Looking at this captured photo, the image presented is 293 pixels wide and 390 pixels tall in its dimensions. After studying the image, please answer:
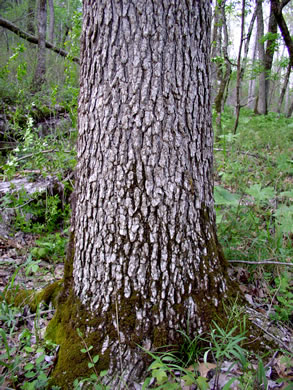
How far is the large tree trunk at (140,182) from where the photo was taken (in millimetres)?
1442

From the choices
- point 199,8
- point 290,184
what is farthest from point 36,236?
point 290,184

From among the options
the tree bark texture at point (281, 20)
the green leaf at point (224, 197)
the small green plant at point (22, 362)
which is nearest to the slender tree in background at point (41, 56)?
the tree bark texture at point (281, 20)

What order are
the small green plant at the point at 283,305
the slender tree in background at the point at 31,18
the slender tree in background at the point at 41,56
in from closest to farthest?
the small green plant at the point at 283,305, the slender tree in background at the point at 41,56, the slender tree in background at the point at 31,18

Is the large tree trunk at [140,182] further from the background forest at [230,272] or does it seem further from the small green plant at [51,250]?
the small green plant at [51,250]

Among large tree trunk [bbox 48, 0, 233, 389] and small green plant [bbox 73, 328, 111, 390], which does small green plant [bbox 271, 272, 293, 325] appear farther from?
small green plant [bbox 73, 328, 111, 390]

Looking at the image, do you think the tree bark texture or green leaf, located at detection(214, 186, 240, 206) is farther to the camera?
the tree bark texture

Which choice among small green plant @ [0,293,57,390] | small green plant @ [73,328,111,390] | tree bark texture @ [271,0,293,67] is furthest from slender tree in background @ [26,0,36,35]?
small green plant @ [73,328,111,390]

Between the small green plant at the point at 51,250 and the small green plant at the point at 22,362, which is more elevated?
the small green plant at the point at 51,250

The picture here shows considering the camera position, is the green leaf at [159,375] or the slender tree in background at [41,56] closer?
the green leaf at [159,375]

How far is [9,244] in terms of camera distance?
2.90m

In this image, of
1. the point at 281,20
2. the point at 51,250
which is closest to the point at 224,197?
the point at 51,250

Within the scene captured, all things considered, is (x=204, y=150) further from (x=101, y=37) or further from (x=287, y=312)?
(x=287, y=312)

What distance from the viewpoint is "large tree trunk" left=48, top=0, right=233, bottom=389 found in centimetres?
144

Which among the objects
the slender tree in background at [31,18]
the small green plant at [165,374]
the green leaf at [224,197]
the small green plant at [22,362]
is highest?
the slender tree in background at [31,18]
